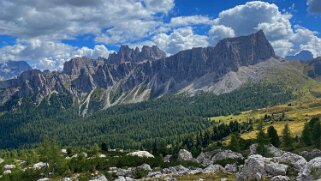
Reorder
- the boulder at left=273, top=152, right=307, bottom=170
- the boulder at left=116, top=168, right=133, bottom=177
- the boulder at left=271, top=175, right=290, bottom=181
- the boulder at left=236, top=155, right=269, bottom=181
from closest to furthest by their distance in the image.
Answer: the boulder at left=271, top=175, right=290, bottom=181 < the boulder at left=236, top=155, right=269, bottom=181 < the boulder at left=273, top=152, right=307, bottom=170 < the boulder at left=116, top=168, right=133, bottom=177

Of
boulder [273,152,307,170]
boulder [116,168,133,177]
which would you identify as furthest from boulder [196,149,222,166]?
boulder [273,152,307,170]

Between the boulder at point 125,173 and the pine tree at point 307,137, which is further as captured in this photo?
the pine tree at point 307,137

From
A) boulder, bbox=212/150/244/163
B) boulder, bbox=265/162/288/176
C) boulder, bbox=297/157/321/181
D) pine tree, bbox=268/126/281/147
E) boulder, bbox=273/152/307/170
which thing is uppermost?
boulder, bbox=297/157/321/181

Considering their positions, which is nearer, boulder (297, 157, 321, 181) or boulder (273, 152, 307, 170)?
boulder (297, 157, 321, 181)

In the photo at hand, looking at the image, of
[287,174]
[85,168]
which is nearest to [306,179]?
[287,174]

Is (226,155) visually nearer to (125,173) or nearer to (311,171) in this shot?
(125,173)

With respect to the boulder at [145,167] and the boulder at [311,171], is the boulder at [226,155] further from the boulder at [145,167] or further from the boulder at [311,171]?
the boulder at [311,171]

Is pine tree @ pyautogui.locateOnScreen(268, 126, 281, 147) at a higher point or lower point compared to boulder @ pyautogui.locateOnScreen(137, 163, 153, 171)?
higher

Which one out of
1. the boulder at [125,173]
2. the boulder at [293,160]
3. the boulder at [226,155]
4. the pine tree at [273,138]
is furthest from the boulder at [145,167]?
the boulder at [293,160]

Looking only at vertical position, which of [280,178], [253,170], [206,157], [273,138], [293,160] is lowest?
[206,157]

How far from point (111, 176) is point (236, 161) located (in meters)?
47.9

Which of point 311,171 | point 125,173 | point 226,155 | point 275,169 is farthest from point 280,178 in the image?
point 226,155

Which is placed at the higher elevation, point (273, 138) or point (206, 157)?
point (273, 138)

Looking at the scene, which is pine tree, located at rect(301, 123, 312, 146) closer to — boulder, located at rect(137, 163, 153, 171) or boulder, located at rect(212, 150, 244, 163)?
boulder, located at rect(212, 150, 244, 163)
